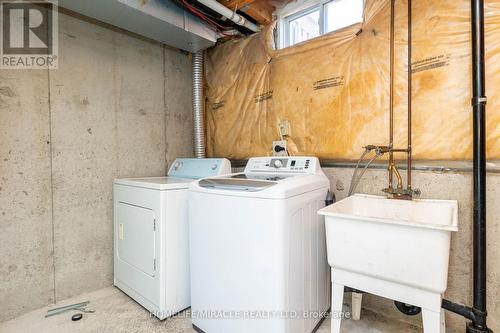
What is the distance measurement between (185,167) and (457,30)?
7.00 ft

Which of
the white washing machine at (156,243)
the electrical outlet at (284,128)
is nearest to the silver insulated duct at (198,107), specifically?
the white washing machine at (156,243)

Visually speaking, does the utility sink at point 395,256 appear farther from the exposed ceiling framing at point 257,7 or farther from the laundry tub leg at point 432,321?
the exposed ceiling framing at point 257,7

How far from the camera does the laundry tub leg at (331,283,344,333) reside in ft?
4.55

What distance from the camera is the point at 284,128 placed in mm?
2229

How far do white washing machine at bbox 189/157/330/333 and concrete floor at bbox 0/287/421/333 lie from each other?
18cm

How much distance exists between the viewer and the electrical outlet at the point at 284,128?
2215 mm

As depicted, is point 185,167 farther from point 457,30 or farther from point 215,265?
point 457,30

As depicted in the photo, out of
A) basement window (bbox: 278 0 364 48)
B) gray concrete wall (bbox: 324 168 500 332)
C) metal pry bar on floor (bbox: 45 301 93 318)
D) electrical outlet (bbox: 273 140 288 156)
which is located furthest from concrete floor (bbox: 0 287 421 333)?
basement window (bbox: 278 0 364 48)

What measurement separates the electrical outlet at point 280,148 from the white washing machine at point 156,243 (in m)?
0.47

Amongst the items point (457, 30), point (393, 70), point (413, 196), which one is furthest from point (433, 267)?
point (457, 30)

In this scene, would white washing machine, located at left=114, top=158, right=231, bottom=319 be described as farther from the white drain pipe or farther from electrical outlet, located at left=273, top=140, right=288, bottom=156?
the white drain pipe

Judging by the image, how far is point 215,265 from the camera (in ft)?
5.00

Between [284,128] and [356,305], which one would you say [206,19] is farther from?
[356,305]

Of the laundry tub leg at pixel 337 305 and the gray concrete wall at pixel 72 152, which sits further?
the gray concrete wall at pixel 72 152
